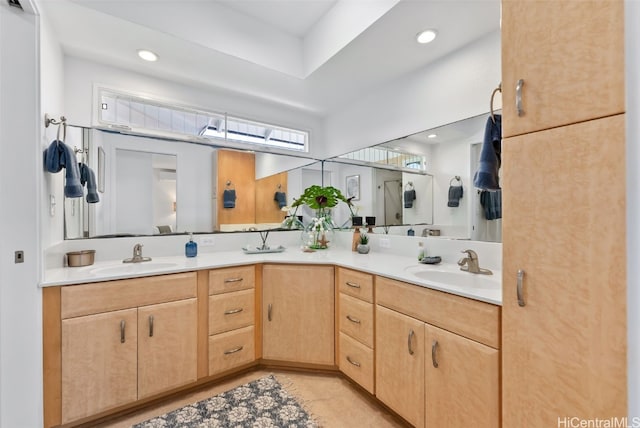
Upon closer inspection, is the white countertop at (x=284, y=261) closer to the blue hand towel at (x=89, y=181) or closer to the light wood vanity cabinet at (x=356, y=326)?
the light wood vanity cabinet at (x=356, y=326)

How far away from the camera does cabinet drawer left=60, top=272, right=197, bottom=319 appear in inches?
59.3

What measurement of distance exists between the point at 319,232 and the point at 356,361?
4.18 ft

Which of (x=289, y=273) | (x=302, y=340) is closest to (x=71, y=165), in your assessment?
(x=289, y=273)

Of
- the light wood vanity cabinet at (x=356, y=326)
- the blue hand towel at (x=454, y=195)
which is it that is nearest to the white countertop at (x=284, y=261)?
the light wood vanity cabinet at (x=356, y=326)

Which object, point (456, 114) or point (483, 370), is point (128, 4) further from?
point (483, 370)

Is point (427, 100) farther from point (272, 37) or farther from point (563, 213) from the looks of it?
point (563, 213)

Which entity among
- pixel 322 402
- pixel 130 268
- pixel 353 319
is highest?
pixel 130 268

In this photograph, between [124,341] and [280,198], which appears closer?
[124,341]

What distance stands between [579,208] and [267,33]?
241 centimetres

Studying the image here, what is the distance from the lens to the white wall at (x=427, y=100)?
1.83 meters

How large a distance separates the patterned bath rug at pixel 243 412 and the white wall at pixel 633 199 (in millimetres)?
1458

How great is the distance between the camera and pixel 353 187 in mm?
2877

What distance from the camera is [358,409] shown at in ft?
5.69

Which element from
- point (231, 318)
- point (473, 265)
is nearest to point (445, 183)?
point (473, 265)
